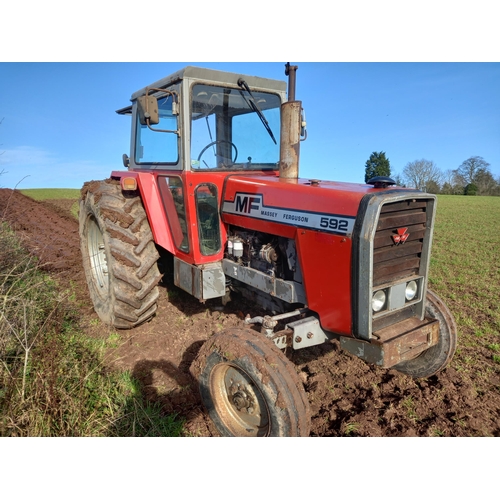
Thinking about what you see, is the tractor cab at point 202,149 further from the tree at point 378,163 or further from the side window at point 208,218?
the tree at point 378,163

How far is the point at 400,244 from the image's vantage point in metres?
2.54

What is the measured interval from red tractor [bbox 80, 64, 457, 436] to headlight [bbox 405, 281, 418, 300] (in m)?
0.01

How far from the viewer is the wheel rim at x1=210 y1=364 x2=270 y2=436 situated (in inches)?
93.9

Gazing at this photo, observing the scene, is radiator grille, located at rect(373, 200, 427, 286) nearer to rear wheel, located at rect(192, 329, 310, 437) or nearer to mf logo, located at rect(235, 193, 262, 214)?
rear wheel, located at rect(192, 329, 310, 437)

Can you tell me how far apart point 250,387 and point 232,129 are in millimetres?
2374

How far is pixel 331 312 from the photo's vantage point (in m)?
2.48

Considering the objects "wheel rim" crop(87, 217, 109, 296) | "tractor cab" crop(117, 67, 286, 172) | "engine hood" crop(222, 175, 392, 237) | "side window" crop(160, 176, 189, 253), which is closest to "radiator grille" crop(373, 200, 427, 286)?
"engine hood" crop(222, 175, 392, 237)

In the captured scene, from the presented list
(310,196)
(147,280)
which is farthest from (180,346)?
(310,196)

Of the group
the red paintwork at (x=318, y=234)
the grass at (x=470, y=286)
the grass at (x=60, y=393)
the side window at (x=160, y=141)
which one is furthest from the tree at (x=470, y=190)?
the grass at (x=60, y=393)

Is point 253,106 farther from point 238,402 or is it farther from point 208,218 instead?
point 238,402

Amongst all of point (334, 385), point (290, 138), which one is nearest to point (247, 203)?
point (290, 138)

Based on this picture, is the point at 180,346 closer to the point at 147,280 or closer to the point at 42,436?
the point at 147,280

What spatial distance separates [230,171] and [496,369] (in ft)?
10.0

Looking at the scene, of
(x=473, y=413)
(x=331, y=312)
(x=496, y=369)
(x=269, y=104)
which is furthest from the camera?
(x=269, y=104)
